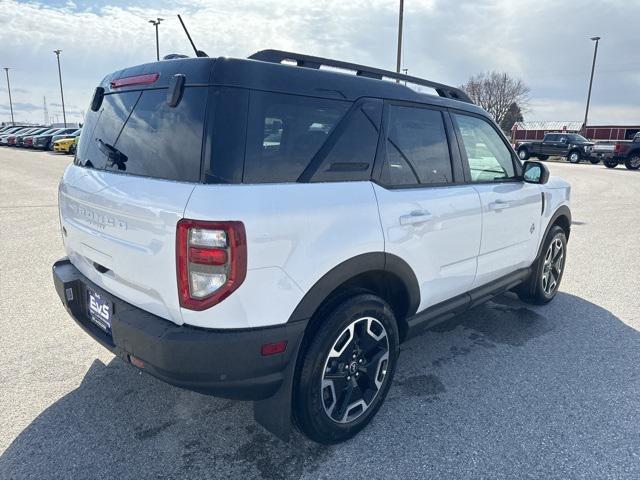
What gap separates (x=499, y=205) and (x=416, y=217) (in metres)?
1.11

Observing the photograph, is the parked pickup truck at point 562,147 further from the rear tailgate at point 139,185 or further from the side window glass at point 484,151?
the rear tailgate at point 139,185

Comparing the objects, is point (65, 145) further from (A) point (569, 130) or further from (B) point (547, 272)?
(A) point (569, 130)

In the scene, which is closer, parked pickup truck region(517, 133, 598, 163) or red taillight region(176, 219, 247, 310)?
red taillight region(176, 219, 247, 310)

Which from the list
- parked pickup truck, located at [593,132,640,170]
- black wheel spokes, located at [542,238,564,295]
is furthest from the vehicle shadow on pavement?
parked pickup truck, located at [593,132,640,170]

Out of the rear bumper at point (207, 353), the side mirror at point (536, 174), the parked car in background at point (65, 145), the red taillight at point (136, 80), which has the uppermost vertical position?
the red taillight at point (136, 80)

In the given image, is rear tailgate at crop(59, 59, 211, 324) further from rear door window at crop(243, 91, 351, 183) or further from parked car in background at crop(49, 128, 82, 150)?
parked car in background at crop(49, 128, 82, 150)

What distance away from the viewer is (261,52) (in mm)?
2301

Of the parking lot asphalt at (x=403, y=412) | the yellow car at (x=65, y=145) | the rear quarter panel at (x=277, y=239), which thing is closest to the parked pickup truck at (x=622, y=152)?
the parking lot asphalt at (x=403, y=412)

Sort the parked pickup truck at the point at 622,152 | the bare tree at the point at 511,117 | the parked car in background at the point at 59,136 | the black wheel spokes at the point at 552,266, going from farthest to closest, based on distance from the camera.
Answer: the bare tree at the point at 511,117, the parked car in background at the point at 59,136, the parked pickup truck at the point at 622,152, the black wheel spokes at the point at 552,266

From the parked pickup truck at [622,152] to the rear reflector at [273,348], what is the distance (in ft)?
85.7

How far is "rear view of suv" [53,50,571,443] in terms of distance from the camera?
1.94 meters

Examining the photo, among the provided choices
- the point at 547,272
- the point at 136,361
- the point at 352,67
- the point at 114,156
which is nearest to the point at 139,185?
the point at 114,156

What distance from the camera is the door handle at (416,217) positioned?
2572 millimetres

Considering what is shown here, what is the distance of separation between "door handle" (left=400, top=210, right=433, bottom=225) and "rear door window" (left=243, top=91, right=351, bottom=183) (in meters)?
0.66
